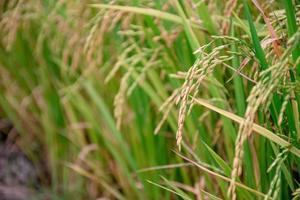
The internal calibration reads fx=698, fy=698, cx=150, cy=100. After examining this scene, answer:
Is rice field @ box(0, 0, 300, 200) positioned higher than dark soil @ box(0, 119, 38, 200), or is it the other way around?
rice field @ box(0, 0, 300, 200)

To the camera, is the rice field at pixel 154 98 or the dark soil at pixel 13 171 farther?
the dark soil at pixel 13 171

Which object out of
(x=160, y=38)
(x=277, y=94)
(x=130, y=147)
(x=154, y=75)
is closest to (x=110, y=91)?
(x=130, y=147)

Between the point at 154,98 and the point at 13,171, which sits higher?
the point at 154,98

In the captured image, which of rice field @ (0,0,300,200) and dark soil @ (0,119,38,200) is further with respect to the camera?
dark soil @ (0,119,38,200)

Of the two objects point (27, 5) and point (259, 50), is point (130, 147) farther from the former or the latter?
point (259, 50)

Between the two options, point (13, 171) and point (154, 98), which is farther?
point (13, 171)

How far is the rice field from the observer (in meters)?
1.42

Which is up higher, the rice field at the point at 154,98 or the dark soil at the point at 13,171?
the rice field at the point at 154,98

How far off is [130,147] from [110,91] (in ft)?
0.78

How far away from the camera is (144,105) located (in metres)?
2.36

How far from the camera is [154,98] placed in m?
2.20

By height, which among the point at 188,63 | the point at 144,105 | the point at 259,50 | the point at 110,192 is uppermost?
the point at 259,50

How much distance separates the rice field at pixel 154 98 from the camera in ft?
4.66

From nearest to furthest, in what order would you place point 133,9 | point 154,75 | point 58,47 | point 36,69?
point 133,9 < point 154,75 < point 58,47 < point 36,69
